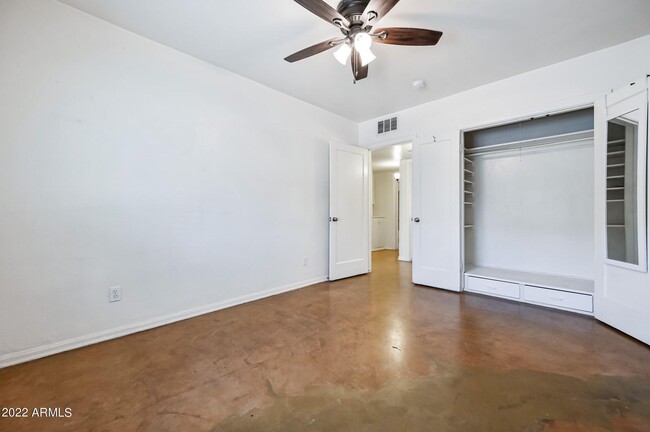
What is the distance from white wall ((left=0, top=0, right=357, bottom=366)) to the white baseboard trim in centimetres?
1

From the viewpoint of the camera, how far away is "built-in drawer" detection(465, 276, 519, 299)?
127 inches

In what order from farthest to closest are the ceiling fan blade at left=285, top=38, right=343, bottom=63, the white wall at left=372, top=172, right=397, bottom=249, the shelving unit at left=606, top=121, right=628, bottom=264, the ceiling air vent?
the white wall at left=372, top=172, right=397, bottom=249 < the ceiling air vent < the shelving unit at left=606, top=121, right=628, bottom=264 < the ceiling fan blade at left=285, top=38, right=343, bottom=63

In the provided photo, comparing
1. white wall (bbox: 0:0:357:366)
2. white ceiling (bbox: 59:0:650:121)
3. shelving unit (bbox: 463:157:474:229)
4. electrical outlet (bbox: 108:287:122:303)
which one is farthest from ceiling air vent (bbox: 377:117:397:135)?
electrical outlet (bbox: 108:287:122:303)

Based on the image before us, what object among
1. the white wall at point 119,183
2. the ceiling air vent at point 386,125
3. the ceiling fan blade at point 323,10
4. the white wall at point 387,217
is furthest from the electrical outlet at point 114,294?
the white wall at point 387,217

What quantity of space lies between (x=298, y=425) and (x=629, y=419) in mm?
1723

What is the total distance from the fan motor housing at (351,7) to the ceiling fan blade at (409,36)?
20 centimetres

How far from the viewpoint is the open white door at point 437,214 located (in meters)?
3.59

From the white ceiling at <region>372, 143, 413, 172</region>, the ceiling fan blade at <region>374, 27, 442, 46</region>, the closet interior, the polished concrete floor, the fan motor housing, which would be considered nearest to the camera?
the polished concrete floor

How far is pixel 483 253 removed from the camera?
4102 millimetres

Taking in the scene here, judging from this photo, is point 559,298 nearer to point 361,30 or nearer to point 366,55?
point 366,55

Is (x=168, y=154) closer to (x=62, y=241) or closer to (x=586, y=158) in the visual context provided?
(x=62, y=241)

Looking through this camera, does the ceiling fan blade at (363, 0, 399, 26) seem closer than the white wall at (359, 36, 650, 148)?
Yes

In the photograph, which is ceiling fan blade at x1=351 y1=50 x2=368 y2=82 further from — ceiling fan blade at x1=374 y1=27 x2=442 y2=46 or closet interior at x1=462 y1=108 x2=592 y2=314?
closet interior at x1=462 y1=108 x2=592 y2=314

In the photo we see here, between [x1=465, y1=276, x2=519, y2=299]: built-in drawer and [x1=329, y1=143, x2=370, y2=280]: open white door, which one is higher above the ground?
[x1=329, y1=143, x2=370, y2=280]: open white door
